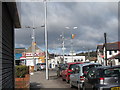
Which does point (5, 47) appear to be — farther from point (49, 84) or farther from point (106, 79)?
point (49, 84)

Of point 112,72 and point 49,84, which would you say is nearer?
point 112,72

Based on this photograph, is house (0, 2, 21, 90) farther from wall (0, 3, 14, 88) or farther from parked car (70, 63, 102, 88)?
parked car (70, 63, 102, 88)

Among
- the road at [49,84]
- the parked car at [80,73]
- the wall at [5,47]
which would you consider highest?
the wall at [5,47]

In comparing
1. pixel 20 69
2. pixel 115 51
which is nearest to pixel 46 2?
pixel 20 69

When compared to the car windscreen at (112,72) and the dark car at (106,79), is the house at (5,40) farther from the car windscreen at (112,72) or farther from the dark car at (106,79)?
the car windscreen at (112,72)

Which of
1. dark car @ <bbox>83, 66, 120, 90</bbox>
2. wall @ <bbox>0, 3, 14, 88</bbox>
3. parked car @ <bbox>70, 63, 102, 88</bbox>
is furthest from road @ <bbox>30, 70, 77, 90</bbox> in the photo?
wall @ <bbox>0, 3, 14, 88</bbox>

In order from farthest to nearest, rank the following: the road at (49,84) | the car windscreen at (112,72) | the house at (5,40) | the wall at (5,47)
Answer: the road at (49,84)
the car windscreen at (112,72)
the wall at (5,47)
the house at (5,40)

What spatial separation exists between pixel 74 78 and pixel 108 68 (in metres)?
4.99

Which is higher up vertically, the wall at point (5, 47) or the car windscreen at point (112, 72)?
the wall at point (5, 47)

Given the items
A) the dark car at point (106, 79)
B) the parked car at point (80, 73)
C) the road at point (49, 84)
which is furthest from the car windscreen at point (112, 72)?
the road at point (49, 84)

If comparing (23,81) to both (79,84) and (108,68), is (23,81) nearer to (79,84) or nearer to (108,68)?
(79,84)

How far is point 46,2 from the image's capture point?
22250 millimetres

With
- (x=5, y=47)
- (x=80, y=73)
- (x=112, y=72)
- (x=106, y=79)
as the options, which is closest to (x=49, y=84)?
(x=80, y=73)

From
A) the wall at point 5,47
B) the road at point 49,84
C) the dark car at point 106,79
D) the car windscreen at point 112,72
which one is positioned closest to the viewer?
the wall at point 5,47
